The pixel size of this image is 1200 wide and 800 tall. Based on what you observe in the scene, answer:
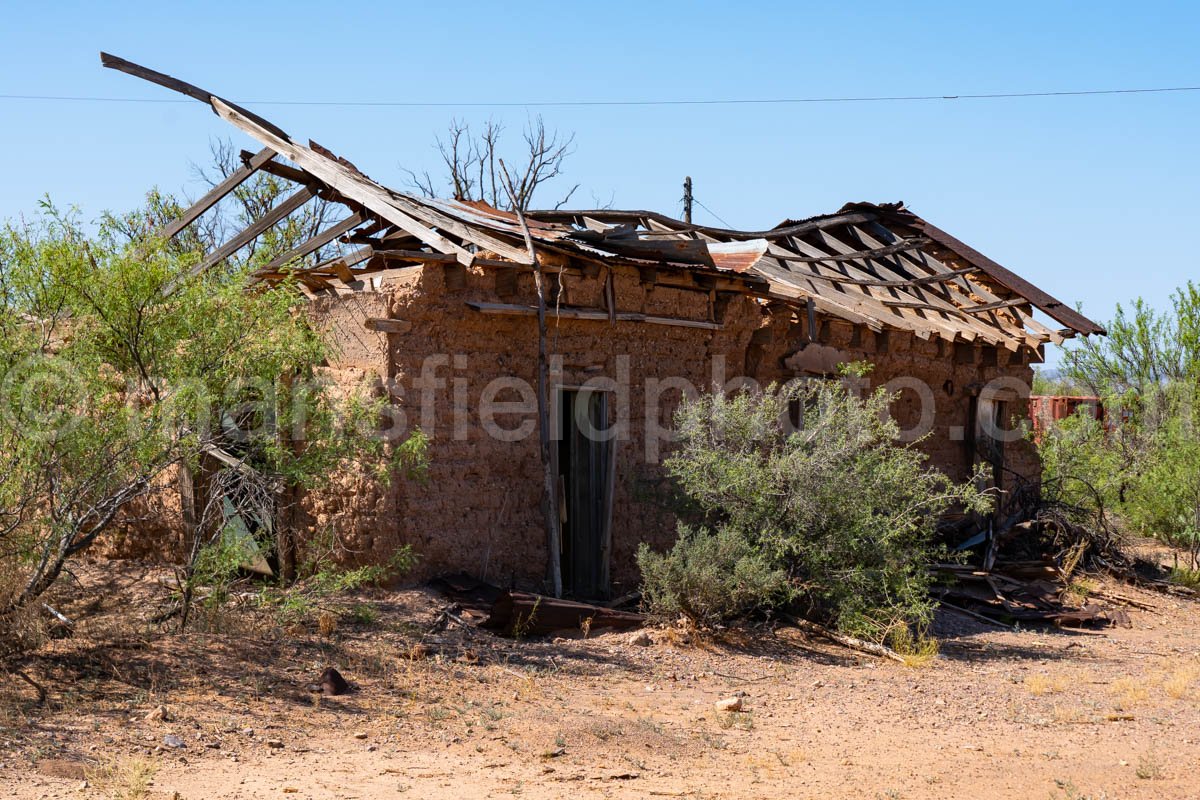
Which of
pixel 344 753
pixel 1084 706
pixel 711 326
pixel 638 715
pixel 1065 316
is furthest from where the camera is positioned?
pixel 1065 316

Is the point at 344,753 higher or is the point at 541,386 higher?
the point at 541,386

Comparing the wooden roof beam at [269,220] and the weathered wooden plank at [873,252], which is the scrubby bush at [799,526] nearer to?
the wooden roof beam at [269,220]

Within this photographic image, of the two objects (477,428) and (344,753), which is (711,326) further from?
(344,753)

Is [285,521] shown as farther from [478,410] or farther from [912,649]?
[912,649]

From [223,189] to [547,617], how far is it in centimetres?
490

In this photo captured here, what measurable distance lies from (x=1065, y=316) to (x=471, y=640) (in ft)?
30.3

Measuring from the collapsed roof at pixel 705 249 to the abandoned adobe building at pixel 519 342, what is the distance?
0.03 metres

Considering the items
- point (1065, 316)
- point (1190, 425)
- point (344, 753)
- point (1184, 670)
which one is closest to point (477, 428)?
point (344, 753)

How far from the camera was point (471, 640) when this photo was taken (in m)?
7.74

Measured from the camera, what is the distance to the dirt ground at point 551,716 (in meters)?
5.21

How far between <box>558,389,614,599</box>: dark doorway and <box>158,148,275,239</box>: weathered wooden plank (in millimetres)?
3172

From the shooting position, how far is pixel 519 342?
9031mm

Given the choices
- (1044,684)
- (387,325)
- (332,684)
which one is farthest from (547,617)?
(1044,684)

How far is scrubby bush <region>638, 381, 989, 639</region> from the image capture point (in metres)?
8.17
